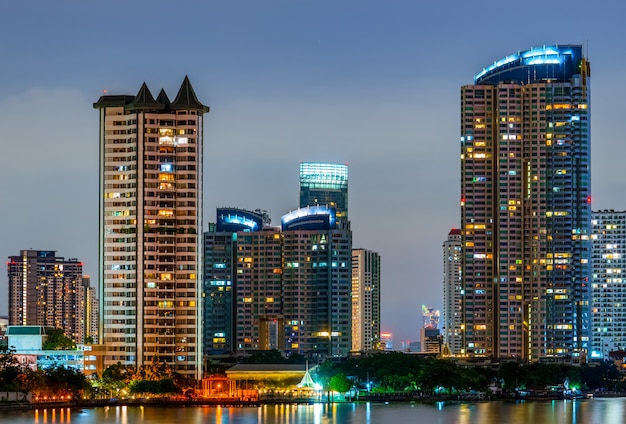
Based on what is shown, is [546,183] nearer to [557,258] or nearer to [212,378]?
[557,258]

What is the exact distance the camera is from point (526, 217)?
175 m

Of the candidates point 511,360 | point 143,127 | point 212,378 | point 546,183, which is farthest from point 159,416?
point 546,183

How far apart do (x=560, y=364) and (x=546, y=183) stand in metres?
23.1

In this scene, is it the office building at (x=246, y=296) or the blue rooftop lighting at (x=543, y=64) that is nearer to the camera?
the blue rooftop lighting at (x=543, y=64)

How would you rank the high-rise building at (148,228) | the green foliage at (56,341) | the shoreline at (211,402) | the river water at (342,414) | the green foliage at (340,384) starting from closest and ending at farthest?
1. the river water at (342,414)
2. the shoreline at (211,402)
3. the high-rise building at (148,228)
4. the green foliage at (56,341)
5. the green foliage at (340,384)

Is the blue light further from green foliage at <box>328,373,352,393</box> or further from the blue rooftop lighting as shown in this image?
green foliage at <box>328,373,352,393</box>

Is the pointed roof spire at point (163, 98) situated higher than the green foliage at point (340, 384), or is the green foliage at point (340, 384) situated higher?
the pointed roof spire at point (163, 98)

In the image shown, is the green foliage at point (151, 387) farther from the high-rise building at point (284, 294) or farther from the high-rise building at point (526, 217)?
the high-rise building at point (284, 294)

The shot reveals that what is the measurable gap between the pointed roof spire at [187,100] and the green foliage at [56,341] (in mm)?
27716

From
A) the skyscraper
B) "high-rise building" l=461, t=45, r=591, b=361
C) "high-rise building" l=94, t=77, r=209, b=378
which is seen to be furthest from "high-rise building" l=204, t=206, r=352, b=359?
"high-rise building" l=94, t=77, r=209, b=378

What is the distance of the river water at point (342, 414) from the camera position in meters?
115

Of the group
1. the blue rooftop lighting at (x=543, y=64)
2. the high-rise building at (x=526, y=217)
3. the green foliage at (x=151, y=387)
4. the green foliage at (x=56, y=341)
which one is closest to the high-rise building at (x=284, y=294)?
the high-rise building at (x=526, y=217)

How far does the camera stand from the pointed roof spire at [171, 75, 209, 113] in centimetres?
13625

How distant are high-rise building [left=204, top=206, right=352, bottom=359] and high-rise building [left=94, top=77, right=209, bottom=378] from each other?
55707 millimetres
